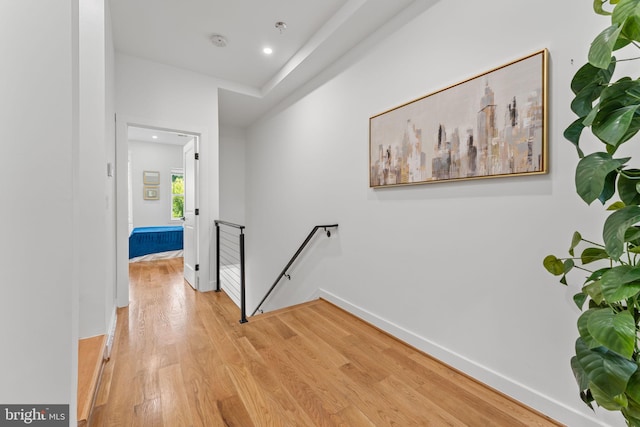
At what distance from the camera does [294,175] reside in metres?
3.74

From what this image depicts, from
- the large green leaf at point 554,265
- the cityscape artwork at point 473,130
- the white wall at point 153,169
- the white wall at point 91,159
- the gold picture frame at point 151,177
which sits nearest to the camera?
the large green leaf at point 554,265

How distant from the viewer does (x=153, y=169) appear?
24.2 ft

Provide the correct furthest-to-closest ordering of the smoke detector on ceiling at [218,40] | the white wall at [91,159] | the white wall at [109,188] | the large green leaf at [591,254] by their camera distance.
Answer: the smoke detector on ceiling at [218,40] → the white wall at [109,188] → the white wall at [91,159] → the large green leaf at [591,254]

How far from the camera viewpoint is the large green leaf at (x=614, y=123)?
0.74 meters

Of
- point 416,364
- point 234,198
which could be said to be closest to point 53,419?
point 416,364

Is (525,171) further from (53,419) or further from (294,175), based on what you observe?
(294,175)

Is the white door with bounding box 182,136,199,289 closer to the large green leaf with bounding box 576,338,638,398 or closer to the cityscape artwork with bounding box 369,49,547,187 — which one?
the cityscape artwork with bounding box 369,49,547,187

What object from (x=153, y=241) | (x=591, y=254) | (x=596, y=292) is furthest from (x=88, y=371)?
(x=153, y=241)

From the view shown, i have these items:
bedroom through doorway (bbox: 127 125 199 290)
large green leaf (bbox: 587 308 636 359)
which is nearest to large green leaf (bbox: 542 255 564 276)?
large green leaf (bbox: 587 308 636 359)

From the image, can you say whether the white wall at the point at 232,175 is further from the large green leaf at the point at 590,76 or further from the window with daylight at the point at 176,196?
the large green leaf at the point at 590,76

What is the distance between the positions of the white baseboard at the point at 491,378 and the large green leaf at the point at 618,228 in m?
1.14

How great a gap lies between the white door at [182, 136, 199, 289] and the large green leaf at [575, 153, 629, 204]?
3.75 meters

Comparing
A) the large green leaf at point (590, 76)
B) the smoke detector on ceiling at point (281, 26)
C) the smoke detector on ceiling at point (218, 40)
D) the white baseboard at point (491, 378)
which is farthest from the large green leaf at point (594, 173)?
the smoke detector on ceiling at point (218, 40)

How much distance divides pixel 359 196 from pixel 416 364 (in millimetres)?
1475
